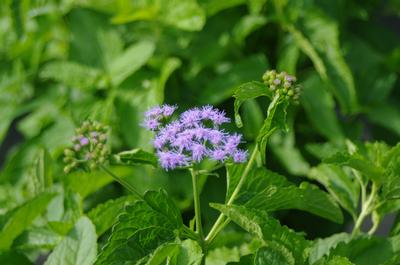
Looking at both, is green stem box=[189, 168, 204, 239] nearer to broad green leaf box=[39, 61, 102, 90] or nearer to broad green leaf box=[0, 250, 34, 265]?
broad green leaf box=[0, 250, 34, 265]

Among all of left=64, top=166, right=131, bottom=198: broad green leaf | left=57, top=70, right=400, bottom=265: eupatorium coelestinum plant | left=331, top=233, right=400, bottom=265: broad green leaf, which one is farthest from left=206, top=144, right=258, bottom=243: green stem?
left=64, top=166, right=131, bottom=198: broad green leaf

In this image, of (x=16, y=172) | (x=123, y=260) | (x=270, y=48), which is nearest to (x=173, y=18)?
(x=270, y=48)

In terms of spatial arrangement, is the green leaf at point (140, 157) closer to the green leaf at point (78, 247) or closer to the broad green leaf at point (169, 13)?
the green leaf at point (78, 247)

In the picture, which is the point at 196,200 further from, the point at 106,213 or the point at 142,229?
the point at 106,213

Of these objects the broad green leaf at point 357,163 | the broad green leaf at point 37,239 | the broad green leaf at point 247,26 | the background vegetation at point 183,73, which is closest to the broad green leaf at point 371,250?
the broad green leaf at point 357,163

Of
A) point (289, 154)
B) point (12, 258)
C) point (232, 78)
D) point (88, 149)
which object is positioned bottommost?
point (289, 154)

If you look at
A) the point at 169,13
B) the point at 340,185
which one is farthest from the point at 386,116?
the point at 340,185
